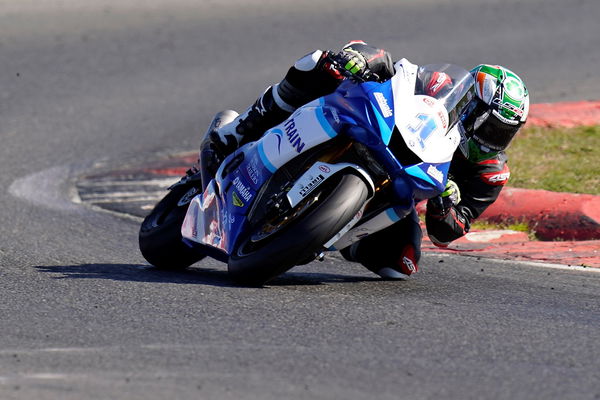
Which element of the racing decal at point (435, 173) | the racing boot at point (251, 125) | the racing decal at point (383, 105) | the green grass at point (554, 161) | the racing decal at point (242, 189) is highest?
the racing decal at point (383, 105)

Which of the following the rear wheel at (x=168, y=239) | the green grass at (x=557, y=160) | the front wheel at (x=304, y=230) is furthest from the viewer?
the green grass at (x=557, y=160)

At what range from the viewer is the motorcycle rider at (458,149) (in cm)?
572

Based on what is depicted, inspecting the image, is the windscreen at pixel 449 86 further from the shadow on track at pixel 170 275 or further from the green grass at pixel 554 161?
the green grass at pixel 554 161

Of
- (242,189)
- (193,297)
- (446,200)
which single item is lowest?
(193,297)

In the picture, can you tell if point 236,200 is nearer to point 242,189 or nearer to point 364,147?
point 242,189

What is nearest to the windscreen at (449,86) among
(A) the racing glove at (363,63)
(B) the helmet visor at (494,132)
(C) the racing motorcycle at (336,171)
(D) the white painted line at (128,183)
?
(C) the racing motorcycle at (336,171)

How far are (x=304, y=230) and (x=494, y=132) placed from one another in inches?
59.5

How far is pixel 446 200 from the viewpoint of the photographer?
18.4 ft

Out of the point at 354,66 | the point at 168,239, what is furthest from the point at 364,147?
the point at 168,239

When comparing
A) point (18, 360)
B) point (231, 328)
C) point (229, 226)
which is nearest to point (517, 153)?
point (229, 226)

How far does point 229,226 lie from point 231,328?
1085 millimetres

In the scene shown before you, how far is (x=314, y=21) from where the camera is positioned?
46.9 feet

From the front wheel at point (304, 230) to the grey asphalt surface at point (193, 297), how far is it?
155 mm

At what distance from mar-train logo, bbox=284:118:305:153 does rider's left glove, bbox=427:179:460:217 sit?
800 mm
